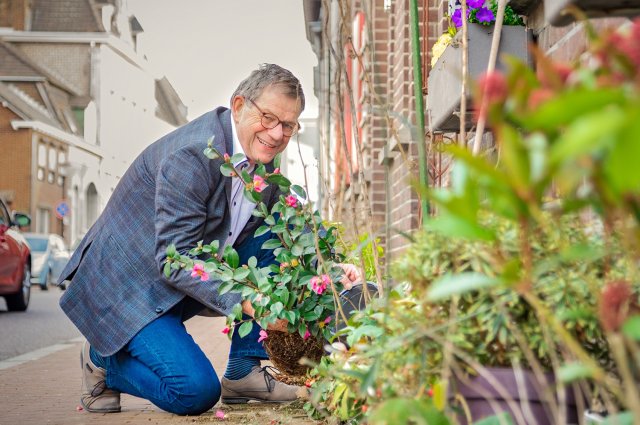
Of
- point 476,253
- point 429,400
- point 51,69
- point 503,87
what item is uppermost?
point 51,69

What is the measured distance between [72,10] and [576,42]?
4996 cm

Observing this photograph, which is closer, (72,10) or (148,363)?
(148,363)

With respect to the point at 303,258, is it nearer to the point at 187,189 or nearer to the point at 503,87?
the point at 187,189

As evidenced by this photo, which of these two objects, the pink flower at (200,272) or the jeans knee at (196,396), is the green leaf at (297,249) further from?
the jeans knee at (196,396)

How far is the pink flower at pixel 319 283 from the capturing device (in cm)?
352

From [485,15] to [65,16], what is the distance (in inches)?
1930

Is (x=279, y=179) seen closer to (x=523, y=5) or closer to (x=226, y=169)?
(x=226, y=169)

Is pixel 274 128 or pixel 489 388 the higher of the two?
pixel 274 128

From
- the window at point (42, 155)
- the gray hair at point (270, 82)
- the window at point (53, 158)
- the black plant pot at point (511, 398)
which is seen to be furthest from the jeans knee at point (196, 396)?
the window at point (53, 158)

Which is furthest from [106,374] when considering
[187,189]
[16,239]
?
[16,239]

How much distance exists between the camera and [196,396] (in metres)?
3.99

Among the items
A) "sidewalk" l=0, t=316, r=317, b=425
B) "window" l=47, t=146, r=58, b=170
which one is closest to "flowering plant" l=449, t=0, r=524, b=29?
"sidewalk" l=0, t=316, r=317, b=425

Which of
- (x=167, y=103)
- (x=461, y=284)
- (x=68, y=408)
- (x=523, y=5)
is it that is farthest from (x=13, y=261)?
(x=167, y=103)

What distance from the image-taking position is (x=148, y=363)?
13.3 ft
